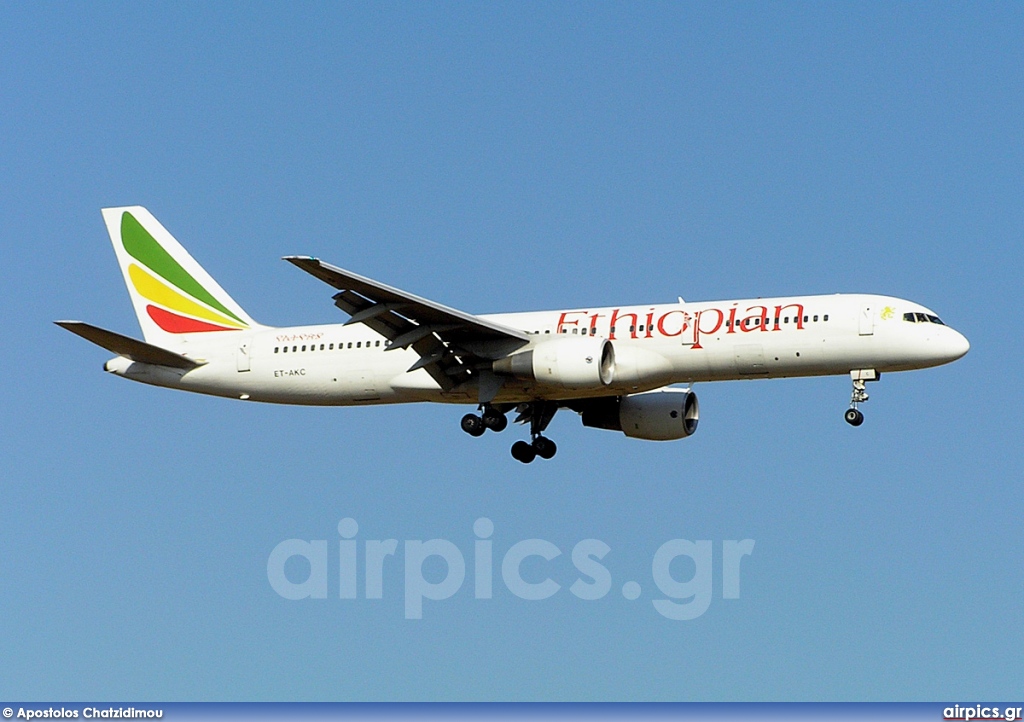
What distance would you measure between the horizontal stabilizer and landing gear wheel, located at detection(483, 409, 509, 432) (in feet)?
29.2

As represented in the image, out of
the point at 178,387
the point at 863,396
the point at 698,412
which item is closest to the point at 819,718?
the point at 863,396

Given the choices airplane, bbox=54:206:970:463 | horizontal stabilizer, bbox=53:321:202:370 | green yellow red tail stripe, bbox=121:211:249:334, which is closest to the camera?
airplane, bbox=54:206:970:463

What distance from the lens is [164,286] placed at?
5522 cm

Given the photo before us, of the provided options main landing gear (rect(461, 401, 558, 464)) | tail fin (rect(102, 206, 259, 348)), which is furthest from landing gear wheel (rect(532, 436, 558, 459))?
tail fin (rect(102, 206, 259, 348))

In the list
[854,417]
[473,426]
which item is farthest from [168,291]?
[854,417]

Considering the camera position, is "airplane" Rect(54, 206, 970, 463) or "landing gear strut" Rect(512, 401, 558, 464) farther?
"landing gear strut" Rect(512, 401, 558, 464)

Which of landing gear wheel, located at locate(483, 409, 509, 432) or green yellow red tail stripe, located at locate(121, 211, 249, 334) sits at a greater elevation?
green yellow red tail stripe, located at locate(121, 211, 249, 334)

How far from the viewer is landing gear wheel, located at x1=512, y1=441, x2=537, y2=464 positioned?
172 ft

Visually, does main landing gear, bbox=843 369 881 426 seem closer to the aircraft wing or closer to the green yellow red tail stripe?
the aircraft wing

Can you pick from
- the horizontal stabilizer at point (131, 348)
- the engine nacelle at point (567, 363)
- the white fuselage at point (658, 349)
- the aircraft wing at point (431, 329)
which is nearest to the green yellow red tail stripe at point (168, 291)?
the horizontal stabilizer at point (131, 348)

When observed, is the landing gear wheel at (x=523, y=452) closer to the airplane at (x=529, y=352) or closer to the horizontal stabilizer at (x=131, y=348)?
the airplane at (x=529, y=352)

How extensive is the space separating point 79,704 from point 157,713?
2.04 meters

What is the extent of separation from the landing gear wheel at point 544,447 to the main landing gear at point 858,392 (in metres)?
9.36

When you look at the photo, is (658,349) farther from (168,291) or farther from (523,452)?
(168,291)
